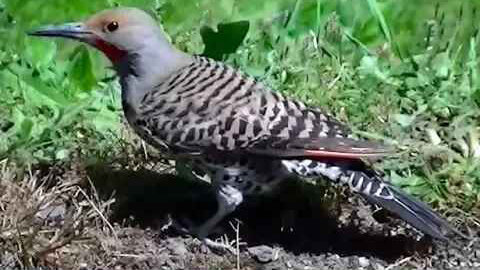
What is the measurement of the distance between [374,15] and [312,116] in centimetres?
176

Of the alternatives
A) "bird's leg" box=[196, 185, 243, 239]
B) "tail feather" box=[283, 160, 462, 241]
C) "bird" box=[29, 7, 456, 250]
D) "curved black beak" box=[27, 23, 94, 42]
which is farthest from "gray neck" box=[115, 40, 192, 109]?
"tail feather" box=[283, 160, 462, 241]

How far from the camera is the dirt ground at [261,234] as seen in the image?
19.3ft

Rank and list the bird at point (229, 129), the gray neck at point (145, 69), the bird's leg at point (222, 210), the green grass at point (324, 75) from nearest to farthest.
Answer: the bird at point (229, 129) < the bird's leg at point (222, 210) < the gray neck at point (145, 69) < the green grass at point (324, 75)

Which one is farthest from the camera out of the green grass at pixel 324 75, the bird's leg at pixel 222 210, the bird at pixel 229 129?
the green grass at pixel 324 75

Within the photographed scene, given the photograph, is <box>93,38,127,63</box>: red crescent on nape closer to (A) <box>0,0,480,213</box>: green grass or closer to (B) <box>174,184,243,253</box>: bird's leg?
(A) <box>0,0,480,213</box>: green grass

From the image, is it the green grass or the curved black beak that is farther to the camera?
the green grass

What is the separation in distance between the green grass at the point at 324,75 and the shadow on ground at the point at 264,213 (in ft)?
0.71

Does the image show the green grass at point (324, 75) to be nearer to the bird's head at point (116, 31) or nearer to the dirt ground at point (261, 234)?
the dirt ground at point (261, 234)

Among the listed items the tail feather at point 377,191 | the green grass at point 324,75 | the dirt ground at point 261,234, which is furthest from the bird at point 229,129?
→ the green grass at point 324,75

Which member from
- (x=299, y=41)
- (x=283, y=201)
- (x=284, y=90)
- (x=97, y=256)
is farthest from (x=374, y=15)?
(x=97, y=256)

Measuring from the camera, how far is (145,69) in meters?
6.23

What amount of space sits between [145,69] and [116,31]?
0.18 metres

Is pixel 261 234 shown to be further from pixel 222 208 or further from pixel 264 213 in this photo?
pixel 222 208

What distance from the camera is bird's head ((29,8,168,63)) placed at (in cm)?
623
